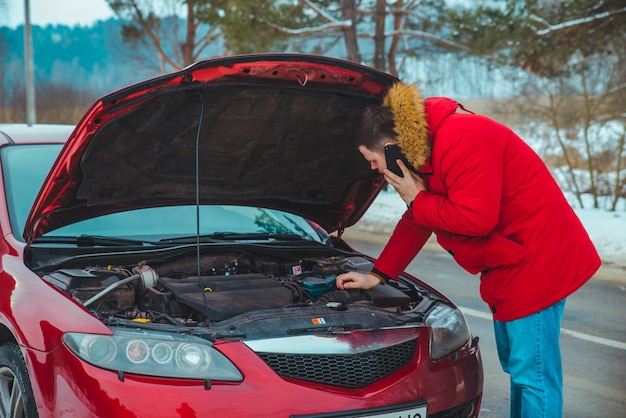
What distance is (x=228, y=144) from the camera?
363cm

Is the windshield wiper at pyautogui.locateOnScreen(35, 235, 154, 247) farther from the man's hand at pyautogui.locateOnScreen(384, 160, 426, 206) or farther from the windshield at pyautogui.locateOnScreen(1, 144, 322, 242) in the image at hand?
the man's hand at pyautogui.locateOnScreen(384, 160, 426, 206)

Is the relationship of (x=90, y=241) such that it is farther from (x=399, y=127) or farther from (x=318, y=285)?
(x=399, y=127)

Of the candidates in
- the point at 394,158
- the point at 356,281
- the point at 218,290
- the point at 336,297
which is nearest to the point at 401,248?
the point at 356,281

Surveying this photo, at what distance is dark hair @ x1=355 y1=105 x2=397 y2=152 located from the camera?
Result: 2945mm

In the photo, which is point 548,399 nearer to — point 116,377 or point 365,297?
point 365,297

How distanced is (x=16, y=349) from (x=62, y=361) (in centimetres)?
45

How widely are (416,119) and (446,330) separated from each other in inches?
36.3

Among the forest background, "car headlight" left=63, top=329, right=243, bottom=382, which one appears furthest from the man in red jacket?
the forest background

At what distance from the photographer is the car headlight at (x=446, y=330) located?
293 centimetres

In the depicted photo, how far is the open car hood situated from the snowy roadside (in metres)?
5.25

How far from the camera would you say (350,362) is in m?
2.68

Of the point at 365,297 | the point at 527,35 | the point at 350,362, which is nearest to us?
the point at 350,362

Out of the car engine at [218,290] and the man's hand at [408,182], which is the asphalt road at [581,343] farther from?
the man's hand at [408,182]

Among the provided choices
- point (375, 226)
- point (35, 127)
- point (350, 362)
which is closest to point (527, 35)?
point (375, 226)
